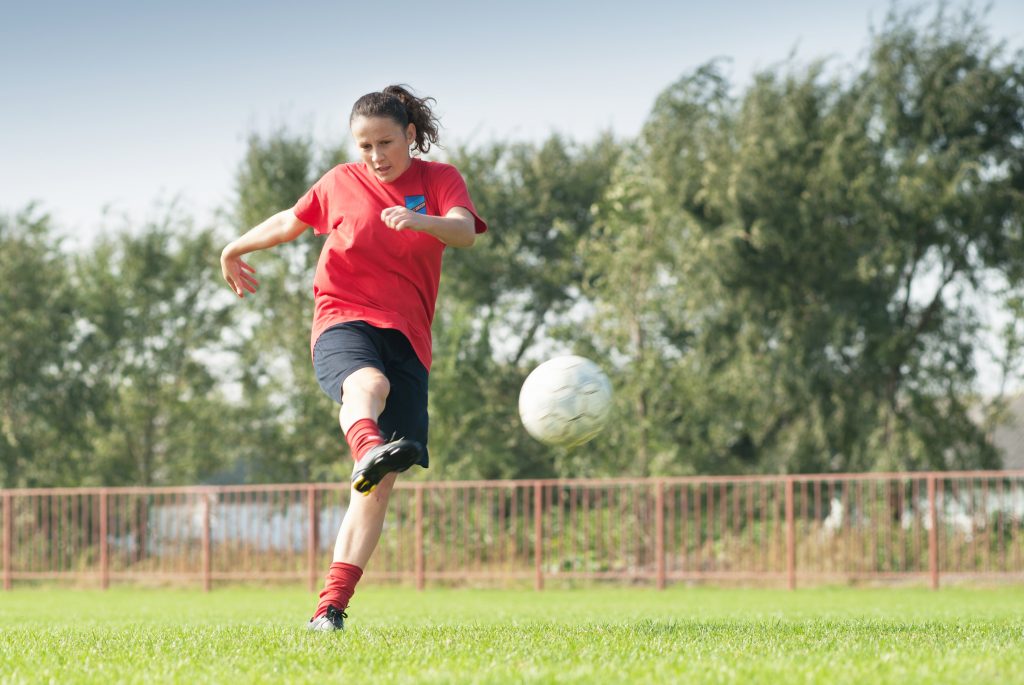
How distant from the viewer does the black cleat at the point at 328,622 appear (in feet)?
15.9

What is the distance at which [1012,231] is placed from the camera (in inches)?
790

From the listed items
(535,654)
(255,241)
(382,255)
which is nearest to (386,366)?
(382,255)

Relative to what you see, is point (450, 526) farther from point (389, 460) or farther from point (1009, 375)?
point (389, 460)

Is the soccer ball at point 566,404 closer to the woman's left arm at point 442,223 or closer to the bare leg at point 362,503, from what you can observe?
the bare leg at point 362,503

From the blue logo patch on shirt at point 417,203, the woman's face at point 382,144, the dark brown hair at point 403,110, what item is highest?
the dark brown hair at point 403,110

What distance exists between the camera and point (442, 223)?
15.9 ft

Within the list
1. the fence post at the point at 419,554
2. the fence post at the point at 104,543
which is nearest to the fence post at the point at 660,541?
the fence post at the point at 419,554

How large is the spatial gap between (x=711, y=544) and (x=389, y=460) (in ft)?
42.5

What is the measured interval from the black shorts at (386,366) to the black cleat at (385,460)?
0.52 meters

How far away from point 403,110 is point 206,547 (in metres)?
13.9

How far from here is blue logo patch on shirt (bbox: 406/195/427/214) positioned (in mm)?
5203

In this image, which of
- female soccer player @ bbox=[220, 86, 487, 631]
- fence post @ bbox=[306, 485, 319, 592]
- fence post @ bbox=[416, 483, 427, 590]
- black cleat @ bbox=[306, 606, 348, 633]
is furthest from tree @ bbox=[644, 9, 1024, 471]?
black cleat @ bbox=[306, 606, 348, 633]

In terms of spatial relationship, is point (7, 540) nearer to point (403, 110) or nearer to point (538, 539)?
Result: point (538, 539)

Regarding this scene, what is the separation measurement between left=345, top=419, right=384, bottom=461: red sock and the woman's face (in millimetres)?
1248
